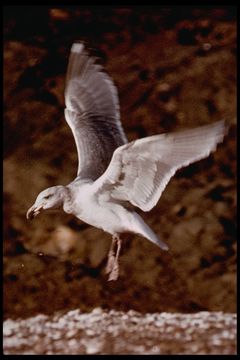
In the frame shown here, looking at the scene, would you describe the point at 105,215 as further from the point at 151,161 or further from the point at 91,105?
the point at 91,105

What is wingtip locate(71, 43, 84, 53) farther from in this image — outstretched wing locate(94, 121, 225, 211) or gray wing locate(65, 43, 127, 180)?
outstretched wing locate(94, 121, 225, 211)

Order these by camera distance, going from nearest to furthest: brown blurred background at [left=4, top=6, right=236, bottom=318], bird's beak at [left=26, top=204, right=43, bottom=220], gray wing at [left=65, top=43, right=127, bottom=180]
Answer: bird's beak at [left=26, top=204, right=43, bottom=220] < gray wing at [left=65, top=43, right=127, bottom=180] < brown blurred background at [left=4, top=6, right=236, bottom=318]

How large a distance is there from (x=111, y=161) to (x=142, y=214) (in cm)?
93

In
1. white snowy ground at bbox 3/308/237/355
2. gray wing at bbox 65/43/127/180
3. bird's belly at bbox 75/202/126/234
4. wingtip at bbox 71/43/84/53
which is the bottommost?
white snowy ground at bbox 3/308/237/355

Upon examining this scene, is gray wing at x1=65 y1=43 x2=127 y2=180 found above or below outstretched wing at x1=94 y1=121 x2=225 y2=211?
above

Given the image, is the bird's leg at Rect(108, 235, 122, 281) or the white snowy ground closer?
the bird's leg at Rect(108, 235, 122, 281)

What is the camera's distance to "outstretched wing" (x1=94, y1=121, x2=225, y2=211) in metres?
1.76

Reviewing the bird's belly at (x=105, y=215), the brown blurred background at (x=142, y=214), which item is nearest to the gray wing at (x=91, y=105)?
the bird's belly at (x=105, y=215)

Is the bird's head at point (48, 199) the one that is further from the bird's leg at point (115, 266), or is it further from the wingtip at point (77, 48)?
the wingtip at point (77, 48)

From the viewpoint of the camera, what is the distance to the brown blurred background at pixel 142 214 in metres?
2.73

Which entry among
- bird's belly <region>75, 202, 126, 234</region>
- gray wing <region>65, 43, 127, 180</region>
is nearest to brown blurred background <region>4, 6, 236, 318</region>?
gray wing <region>65, 43, 127, 180</region>

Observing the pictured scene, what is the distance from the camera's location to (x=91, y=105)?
2.28 m

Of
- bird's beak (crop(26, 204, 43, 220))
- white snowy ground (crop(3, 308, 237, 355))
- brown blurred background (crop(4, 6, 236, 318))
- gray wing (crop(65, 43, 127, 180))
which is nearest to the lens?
bird's beak (crop(26, 204, 43, 220))

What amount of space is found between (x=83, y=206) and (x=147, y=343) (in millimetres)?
601
